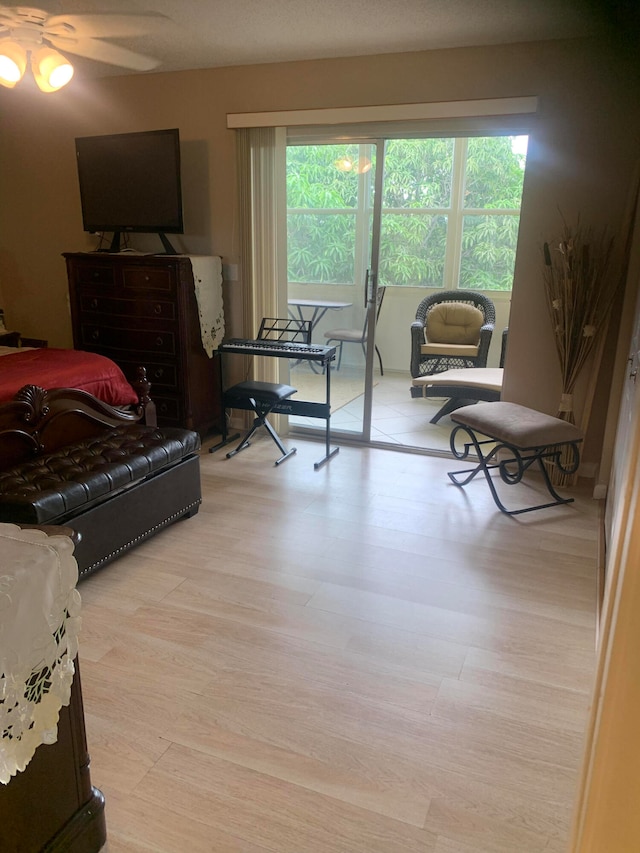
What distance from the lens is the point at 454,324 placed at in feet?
18.7

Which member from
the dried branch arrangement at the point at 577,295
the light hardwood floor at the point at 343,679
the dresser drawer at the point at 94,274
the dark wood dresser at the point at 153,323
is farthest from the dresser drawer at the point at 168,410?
the dried branch arrangement at the point at 577,295

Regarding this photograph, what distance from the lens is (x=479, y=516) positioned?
11.0ft

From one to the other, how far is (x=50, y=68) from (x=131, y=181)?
1.50 metres

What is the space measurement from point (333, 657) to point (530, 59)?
3346 millimetres

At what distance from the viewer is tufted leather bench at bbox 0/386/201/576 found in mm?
2465

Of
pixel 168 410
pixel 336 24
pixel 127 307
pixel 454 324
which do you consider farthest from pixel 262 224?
pixel 454 324

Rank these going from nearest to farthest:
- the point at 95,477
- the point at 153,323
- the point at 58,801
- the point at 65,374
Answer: the point at 58,801, the point at 95,477, the point at 65,374, the point at 153,323

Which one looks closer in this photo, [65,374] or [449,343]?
[65,374]

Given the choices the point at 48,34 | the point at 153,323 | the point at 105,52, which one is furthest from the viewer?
the point at 153,323

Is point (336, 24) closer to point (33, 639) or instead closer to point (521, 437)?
point (521, 437)

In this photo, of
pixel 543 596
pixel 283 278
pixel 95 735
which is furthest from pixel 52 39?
pixel 543 596

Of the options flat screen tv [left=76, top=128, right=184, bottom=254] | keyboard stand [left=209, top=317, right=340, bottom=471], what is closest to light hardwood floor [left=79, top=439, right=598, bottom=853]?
keyboard stand [left=209, top=317, right=340, bottom=471]

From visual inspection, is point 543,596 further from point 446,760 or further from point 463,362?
point 463,362

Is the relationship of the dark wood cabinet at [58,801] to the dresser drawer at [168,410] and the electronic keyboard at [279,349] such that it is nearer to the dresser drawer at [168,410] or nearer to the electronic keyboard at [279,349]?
the electronic keyboard at [279,349]
